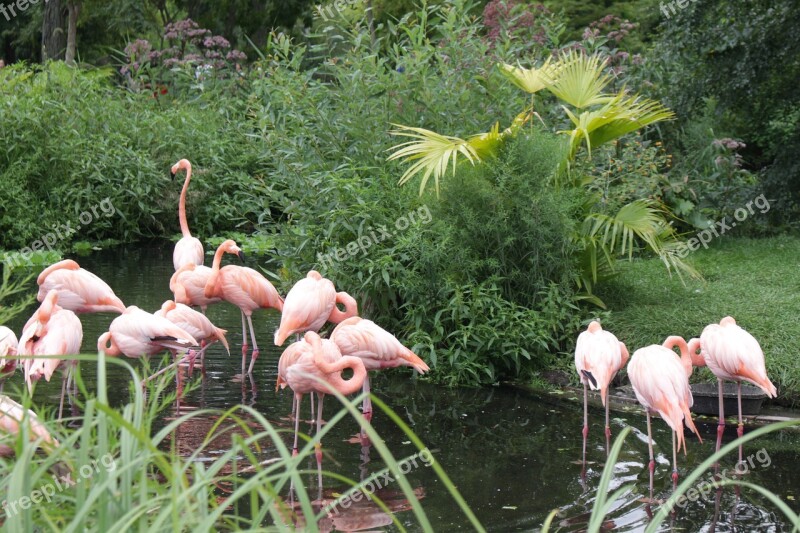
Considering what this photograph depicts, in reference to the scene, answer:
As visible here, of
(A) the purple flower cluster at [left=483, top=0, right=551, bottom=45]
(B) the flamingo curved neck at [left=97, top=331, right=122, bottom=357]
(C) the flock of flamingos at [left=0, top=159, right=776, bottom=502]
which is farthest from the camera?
(A) the purple flower cluster at [left=483, top=0, right=551, bottom=45]

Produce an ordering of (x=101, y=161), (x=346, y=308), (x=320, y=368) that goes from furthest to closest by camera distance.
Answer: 1. (x=101, y=161)
2. (x=346, y=308)
3. (x=320, y=368)

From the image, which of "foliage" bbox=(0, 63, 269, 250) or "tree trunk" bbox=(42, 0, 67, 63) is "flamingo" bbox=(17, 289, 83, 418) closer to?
"foliage" bbox=(0, 63, 269, 250)

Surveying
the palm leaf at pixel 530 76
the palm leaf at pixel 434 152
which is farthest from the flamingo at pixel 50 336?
the palm leaf at pixel 530 76

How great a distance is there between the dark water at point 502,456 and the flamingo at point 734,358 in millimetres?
401

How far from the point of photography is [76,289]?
21.5 feet

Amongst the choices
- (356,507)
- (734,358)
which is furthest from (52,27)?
(734,358)

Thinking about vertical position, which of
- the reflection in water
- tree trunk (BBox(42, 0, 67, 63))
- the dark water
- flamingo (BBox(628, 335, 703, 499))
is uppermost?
tree trunk (BBox(42, 0, 67, 63))

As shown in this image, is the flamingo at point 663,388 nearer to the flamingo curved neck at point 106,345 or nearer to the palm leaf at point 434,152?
the palm leaf at point 434,152

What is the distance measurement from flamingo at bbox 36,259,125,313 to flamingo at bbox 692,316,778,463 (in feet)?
12.9

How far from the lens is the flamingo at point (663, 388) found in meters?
4.41

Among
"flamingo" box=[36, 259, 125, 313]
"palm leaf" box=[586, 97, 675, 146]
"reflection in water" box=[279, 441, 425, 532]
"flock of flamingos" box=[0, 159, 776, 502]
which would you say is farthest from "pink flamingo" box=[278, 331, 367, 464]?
"palm leaf" box=[586, 97, 675, 146]

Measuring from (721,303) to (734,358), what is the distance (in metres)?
2.41

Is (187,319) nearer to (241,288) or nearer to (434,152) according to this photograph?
(241,288)

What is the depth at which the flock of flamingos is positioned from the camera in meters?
4.60
